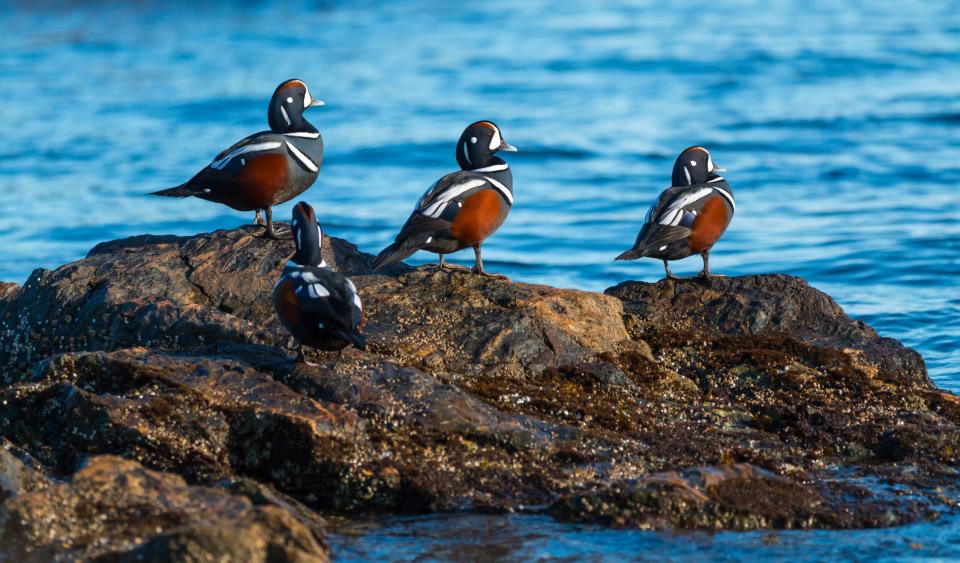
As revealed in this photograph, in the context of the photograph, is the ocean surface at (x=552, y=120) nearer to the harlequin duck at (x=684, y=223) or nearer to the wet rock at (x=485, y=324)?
the harlequin duck at (x=684, y=223)

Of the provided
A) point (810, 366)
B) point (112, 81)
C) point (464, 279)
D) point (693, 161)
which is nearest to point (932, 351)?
point (693, 161)

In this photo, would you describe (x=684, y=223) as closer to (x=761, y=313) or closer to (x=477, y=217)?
(x=761, y=313)

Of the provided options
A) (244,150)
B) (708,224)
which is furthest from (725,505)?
(244,150)

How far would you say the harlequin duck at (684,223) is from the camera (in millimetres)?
9156

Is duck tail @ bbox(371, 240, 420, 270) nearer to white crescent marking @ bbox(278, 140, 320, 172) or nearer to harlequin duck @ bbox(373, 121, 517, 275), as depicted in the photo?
harlequin duck @ bbox(373, 121, 517, 275)

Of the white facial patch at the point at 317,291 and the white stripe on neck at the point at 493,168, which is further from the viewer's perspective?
the white stripe on neck at the point at 493,168

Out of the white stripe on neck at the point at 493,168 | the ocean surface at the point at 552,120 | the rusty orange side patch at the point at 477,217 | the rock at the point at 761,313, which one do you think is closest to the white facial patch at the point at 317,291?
the rusty orange side patch at the point at 477,217

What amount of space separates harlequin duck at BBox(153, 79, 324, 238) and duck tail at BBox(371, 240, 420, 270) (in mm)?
934

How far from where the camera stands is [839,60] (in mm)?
26844

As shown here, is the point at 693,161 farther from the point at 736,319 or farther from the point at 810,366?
the point at 810,366

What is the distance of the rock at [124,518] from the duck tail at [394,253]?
2882 mm

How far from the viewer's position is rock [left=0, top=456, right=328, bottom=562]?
523cm

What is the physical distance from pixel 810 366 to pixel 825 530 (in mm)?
1969

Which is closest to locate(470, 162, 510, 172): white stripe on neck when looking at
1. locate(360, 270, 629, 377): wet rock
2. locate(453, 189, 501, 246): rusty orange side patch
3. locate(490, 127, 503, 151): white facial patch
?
locate(490, 127, 503, 151): white facial patch
